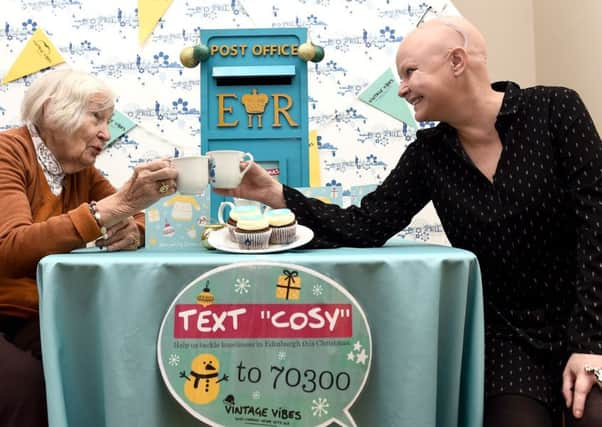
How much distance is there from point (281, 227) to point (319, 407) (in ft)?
1.17

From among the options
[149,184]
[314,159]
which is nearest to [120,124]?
[314,159]

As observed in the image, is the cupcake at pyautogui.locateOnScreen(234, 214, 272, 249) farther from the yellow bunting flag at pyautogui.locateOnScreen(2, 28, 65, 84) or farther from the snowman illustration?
the yellow bunting flag at pyautogui.locateOnScreen(2, 28, 65, 84)

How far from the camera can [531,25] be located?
255 centimetres

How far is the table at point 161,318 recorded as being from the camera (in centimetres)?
93

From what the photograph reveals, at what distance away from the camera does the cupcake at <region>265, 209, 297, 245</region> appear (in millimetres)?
1110

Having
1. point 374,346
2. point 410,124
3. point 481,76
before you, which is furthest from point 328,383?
point 410,124

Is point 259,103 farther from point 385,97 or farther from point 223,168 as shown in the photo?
point 385,97

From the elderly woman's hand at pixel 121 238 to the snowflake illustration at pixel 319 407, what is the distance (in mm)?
548

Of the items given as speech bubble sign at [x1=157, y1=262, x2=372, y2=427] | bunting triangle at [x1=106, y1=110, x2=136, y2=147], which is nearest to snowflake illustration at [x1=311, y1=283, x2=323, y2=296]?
speech bubble sign at [x1=157, y1=262, x2=372, y2=427]

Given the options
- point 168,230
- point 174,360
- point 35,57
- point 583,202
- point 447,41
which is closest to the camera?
point 174,360

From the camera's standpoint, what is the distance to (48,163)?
136cm

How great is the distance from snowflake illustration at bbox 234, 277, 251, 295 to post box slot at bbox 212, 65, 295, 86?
2.51ft

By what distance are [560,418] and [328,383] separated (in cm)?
46

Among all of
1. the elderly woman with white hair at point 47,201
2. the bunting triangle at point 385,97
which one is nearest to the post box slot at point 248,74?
the elderly woman with white hair at point 47,201
